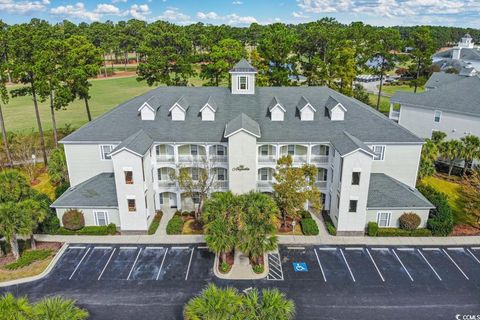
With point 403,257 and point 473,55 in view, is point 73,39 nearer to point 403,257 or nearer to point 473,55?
point 403,257

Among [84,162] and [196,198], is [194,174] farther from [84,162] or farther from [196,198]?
[84,162]

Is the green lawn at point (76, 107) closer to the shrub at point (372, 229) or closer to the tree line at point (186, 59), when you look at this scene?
the tree line at point (186, 59)

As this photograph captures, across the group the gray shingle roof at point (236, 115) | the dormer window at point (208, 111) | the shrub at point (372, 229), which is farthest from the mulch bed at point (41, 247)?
the shrub at point (372, 229)

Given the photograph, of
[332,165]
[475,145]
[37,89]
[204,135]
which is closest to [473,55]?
[475,145]

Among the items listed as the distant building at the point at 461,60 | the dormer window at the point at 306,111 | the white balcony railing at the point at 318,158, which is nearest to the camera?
the white balcony railing at the point at 318,158

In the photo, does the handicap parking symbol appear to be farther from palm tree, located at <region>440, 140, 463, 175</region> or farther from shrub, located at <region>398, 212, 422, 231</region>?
palm tree, located at <region>440, 140, 463, 175</region>

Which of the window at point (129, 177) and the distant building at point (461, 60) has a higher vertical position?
the distant building at point (461, 60)
